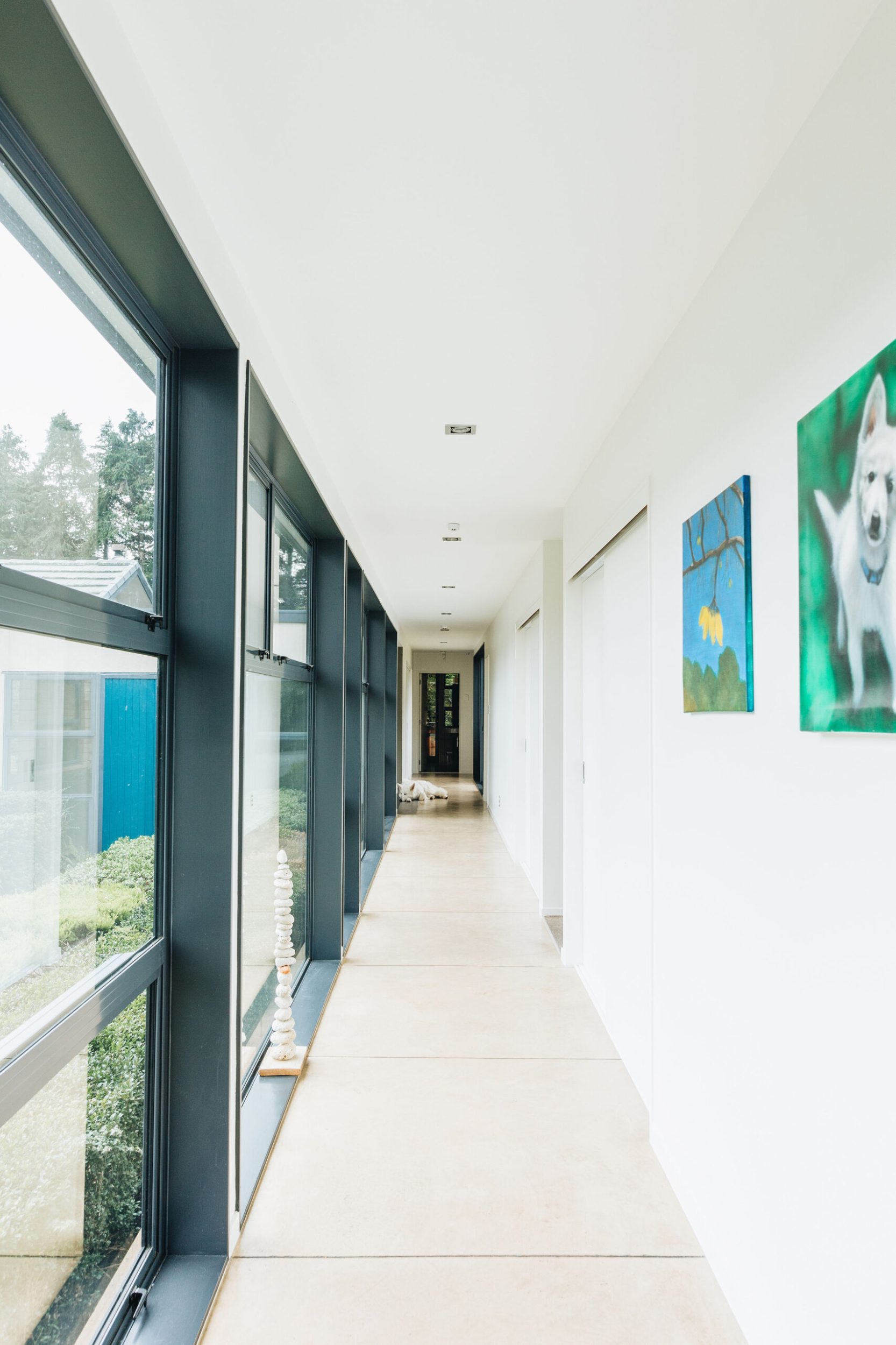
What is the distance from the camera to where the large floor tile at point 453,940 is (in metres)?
4.06

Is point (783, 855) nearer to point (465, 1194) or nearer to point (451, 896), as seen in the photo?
point (465, 1194)

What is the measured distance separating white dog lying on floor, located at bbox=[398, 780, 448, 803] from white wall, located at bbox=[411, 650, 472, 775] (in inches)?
170

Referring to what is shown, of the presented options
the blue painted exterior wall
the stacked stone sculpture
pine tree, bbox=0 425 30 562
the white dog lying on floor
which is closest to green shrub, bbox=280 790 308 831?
the stacked stone sculpture

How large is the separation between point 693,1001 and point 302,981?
2.20m

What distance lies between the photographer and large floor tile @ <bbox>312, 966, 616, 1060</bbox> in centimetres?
303


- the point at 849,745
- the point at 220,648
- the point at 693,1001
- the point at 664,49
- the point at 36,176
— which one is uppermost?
the point at 664,49

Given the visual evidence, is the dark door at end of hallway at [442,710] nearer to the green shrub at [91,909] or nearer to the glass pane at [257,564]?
the glass pane at [257,564]

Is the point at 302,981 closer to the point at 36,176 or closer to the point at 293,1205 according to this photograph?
the point at 293,1205

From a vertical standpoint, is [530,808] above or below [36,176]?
below

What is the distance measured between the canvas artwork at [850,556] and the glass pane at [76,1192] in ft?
4.77

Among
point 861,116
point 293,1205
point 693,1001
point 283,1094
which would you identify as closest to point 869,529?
point 861,116

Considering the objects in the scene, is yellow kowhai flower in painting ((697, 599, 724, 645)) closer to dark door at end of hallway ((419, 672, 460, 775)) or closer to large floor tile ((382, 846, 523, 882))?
large floor tile ((382, 846, 523, 882))

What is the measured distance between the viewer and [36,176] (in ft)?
4.10

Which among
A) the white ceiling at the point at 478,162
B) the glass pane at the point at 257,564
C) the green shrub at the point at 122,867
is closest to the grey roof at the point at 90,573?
the green shrub at the point at 122,867
